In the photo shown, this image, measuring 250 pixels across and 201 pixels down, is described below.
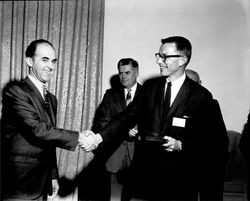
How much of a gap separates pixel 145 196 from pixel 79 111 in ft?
5.17

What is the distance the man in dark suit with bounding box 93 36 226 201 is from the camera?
2250 mm

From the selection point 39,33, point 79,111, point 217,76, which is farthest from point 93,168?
point 217,76

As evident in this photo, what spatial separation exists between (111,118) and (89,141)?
75cm

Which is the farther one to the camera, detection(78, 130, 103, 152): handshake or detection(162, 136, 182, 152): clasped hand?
detection(78, 130, 103, 152): handshake

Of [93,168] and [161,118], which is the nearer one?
[161,118]

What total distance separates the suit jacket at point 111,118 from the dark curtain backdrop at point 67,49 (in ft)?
0.67

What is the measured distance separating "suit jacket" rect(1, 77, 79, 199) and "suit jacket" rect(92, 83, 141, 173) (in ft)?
3.78

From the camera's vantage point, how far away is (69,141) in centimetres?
229

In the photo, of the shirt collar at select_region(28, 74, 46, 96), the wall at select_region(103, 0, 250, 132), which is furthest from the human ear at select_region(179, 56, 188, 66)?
the wall at select_region(103, 0, 250, 132)

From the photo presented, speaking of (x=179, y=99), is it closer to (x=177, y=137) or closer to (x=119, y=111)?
(x=177, y=137)

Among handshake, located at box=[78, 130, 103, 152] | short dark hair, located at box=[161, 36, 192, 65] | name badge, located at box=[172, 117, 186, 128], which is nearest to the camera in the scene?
name badge, located at box=[172, 117, 186, 128]

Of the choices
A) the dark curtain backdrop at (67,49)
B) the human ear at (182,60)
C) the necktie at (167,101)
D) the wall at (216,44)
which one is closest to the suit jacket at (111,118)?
the dark curtain backdrop at (67,49)

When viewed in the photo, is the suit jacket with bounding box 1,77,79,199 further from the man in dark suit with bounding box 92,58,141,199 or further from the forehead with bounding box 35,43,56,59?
the man in dark suit with bounding box 92,58,141,199

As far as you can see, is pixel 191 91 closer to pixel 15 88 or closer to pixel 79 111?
pixel 15 88
